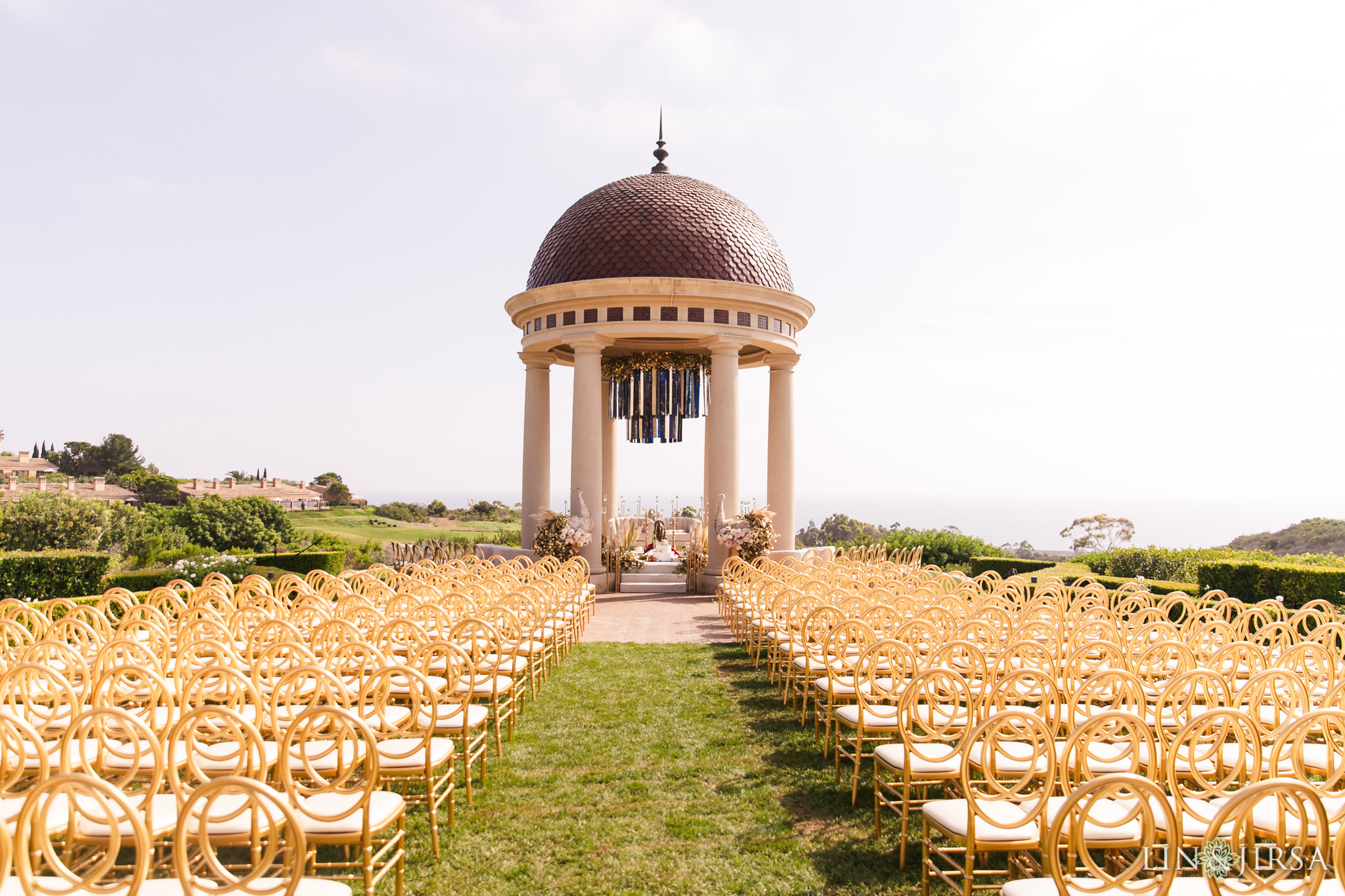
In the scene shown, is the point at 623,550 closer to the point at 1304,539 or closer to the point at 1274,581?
the point at 1274,581

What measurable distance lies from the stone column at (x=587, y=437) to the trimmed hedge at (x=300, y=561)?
626 cm

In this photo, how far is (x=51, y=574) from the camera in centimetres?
1544

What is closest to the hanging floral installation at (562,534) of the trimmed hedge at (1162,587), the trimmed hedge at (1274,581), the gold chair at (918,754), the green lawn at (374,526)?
the trimmed hedge at (1162,587)

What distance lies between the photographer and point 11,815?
4266 millimetres

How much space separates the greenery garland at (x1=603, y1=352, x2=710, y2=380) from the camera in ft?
84.7

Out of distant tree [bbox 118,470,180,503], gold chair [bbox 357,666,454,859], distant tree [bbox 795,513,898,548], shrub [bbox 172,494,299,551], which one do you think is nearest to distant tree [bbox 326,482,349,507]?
distant tree [bbox 118,470,180,503]

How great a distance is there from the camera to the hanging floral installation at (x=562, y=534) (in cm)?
2070

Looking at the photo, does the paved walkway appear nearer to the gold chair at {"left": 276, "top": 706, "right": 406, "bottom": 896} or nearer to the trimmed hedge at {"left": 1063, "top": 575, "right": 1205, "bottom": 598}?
the trimmed hedge at {"left": 1063, "top": 575, "right": 1205, "bottom": 598}

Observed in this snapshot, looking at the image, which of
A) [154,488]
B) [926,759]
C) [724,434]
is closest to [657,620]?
[724,434]

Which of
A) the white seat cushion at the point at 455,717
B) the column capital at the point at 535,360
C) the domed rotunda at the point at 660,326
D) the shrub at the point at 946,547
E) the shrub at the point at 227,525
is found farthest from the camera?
the shrub at the point at 227,525

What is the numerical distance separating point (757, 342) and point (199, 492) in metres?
58.3

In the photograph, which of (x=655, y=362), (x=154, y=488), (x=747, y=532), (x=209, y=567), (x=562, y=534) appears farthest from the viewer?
(x=154, y=488)

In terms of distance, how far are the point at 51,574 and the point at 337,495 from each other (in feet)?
214

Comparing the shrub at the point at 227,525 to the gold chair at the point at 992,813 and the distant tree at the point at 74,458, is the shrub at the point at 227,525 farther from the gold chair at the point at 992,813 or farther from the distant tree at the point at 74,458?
the distant tree at the point at 74,458
